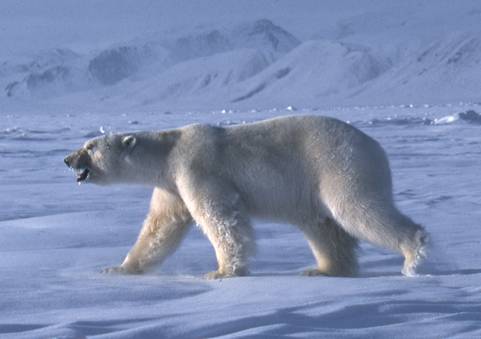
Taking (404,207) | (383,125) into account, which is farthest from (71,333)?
(383,125)

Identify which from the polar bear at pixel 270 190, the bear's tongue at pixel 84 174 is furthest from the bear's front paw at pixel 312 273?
the bear's tongue at pixel 84 174

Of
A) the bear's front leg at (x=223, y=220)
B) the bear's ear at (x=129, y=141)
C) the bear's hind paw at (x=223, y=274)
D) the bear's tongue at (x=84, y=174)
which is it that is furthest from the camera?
the bear's tongue at (x=84, y=174)

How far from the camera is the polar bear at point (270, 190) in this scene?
4.30 m

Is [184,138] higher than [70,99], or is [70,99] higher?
[70,99]

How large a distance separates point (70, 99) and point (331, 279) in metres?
144

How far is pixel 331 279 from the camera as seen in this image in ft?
12.6

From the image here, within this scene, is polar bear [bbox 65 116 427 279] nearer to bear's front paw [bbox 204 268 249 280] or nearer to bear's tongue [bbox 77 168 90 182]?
bear's front paw [bbox 204 268 249 280]

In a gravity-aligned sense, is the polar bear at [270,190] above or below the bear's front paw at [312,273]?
above

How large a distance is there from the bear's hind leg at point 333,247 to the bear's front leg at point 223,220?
355mm

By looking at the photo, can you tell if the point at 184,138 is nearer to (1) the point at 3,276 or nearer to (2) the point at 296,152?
(2) the point at 296,152

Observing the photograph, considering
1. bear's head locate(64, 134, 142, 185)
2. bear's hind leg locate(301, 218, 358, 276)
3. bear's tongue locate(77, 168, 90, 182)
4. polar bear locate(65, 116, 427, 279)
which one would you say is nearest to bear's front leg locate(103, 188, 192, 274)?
polar bear locate(65, 116, 427, 279)

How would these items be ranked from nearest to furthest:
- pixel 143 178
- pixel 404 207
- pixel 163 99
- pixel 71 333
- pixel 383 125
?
pixel 71 333 → pixel 143 178 → pixel 404 207 → pixel 383 125 → pixel 163 99

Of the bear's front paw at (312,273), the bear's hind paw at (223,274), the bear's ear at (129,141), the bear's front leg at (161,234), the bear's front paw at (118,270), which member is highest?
the bear's ear at (129,141)

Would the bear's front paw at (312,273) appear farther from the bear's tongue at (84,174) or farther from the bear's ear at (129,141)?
the bear's tongue at (84,174)
